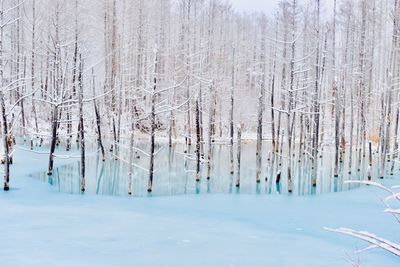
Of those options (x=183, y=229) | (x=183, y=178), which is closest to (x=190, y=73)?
(x=183, y=178)

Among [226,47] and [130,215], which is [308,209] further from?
[226,47]

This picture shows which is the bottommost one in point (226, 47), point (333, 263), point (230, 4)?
point (333, 263)

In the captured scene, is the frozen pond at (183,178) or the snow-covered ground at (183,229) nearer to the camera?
the snow-covered ground at (183,229)

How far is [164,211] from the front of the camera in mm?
13773

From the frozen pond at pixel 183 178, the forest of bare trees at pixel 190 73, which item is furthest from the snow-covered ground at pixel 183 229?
the forest of bare trees at pixel 190 73

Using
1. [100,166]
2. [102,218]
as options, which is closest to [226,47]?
[100,166]

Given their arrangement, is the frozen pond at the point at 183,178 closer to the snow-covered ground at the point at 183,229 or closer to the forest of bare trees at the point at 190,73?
the forest of bare trees at the point at 190,73

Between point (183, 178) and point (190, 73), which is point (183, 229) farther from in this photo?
point (190, 73)

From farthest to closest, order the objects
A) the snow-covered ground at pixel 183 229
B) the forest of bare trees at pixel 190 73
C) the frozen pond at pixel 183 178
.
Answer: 1. the forest of bare trees at pixel 190 73
2. the frozen pond at pixel 183 178
3. the snow-covered ground at pixel 183 229

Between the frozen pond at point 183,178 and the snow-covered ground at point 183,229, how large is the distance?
1.50 meters

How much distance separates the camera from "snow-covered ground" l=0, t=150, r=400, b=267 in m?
9.09

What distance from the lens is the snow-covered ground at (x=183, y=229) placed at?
909cm

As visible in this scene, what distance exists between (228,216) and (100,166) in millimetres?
12061

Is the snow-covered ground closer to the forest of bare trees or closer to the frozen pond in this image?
the frozen pond
